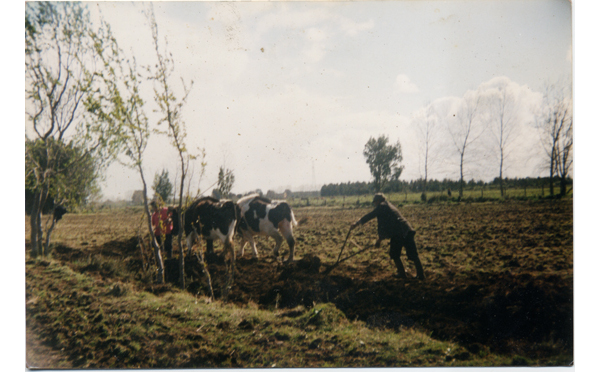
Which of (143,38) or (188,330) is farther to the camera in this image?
(143,38)

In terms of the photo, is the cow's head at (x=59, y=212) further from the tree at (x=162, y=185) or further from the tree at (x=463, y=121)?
the tree at (x=463, y=121)

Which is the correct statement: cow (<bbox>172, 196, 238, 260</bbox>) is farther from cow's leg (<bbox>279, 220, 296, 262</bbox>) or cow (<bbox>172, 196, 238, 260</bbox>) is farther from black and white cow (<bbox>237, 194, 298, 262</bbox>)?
cow's leg (<bbox>279, 220, 296, 262</bbox>)

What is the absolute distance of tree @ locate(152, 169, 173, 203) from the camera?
473cm

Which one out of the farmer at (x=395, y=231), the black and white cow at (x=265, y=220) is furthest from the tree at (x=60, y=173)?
the farmer at (x=395, y=231)

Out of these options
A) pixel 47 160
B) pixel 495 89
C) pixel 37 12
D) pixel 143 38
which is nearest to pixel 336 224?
pixel 495 89

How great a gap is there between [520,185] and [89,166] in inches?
274

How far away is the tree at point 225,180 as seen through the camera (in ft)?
15.2

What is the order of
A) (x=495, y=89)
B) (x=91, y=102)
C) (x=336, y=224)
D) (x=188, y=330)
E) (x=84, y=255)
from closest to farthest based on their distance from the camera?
(x=188, y=330)
(x=495, y=89)
(x=91, y=102)
(x=84, y=255)
(x=336, y=224)

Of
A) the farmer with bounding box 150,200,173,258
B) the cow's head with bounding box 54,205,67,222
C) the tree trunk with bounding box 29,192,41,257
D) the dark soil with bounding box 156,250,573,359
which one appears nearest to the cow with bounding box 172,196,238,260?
the farmer with bounding box 150,200,173,258

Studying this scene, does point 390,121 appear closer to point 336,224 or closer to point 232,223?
point 336,224

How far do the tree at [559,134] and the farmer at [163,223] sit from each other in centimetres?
585

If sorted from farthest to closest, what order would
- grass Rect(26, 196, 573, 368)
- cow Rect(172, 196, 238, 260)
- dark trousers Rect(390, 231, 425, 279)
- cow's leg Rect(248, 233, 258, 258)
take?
cow's leg Rect(248, 233, 258, 258) < cow Rect(172, 196, 238, 260) < dark trousers Rect(390, 231, 425, 279) < grass Rect(26, 196, 573, 368)

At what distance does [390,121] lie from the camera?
14.3 feet

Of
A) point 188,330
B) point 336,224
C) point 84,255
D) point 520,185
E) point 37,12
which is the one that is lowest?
point 188,330
